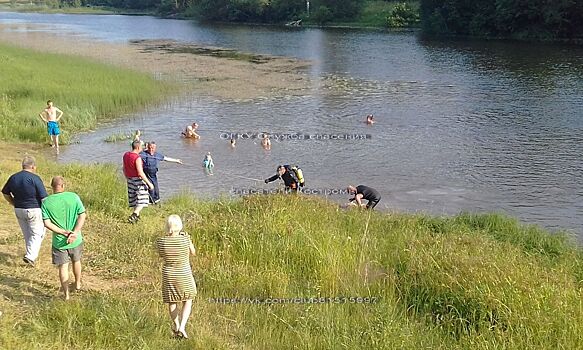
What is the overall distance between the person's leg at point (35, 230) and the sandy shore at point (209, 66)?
2558cm

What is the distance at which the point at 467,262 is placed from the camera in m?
9.75

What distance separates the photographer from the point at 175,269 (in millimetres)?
7574

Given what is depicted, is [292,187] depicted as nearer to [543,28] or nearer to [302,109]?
[302,109]

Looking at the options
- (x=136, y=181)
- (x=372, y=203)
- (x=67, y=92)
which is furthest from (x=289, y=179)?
(x=67, y=92)

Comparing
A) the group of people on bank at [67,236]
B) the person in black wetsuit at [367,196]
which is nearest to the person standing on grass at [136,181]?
the group of people on bank at [67,236]

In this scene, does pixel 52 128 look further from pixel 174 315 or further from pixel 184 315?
pixel 184 315

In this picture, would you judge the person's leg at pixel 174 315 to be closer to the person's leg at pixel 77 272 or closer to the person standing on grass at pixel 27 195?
the person's leg at pixel 77 272

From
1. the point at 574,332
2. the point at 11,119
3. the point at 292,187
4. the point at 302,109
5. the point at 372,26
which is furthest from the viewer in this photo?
the point at 372,26

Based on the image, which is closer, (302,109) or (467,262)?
(467,262)

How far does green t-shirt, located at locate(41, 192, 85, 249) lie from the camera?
27.3 feet

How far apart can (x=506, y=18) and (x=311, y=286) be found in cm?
6588

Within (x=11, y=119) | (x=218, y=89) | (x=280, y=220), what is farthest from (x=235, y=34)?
(x=280, y=220)

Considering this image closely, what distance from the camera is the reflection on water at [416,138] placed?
1852 centimetres

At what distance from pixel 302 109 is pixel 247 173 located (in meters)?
11.4
